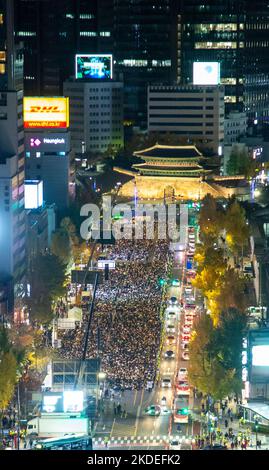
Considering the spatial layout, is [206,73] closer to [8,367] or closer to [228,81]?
[228,81]

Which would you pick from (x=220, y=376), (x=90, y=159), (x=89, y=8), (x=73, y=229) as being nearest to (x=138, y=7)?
(x=89, y=8)

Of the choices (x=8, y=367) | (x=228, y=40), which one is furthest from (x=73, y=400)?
(x=228, y=40)

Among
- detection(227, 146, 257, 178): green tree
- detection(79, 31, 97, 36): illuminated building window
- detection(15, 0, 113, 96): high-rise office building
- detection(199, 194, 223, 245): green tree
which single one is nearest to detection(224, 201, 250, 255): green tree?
detection(199, 194, 223, 245): green tree

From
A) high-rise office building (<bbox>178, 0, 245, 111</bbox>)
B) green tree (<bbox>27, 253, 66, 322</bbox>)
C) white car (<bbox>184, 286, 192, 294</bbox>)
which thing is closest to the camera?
green tree (<bbox>27, 253, 66, 322</bbox>)

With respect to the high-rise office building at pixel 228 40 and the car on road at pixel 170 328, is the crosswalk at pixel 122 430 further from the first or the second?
the high-rise office building at pixel 228 40

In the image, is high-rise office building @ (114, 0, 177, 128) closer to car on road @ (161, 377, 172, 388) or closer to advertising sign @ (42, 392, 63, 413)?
car on road @ (161, 377, 172, 388)
